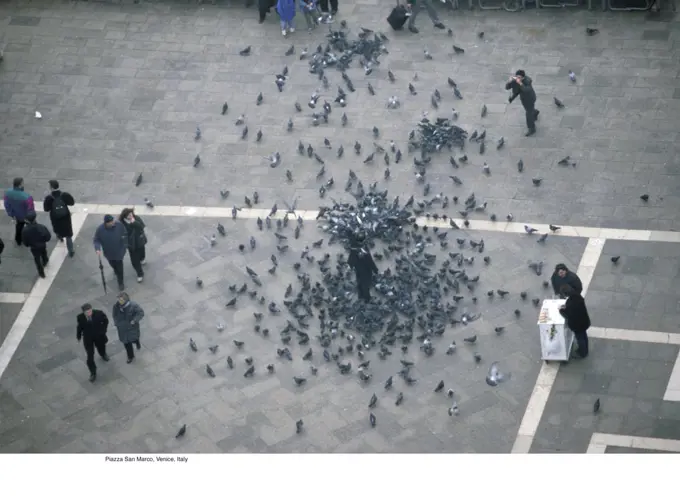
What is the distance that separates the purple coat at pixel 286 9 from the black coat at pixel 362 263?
878cm

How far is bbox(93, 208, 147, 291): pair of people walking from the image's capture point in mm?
28953

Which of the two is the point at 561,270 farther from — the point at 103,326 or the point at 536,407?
the point at 103,326

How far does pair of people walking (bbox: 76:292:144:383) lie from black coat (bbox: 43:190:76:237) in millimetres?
2635

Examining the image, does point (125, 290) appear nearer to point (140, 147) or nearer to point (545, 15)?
point (140, 147)

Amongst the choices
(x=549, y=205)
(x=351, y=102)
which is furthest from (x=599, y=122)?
(x=351, y=102)

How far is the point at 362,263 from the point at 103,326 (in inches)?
170

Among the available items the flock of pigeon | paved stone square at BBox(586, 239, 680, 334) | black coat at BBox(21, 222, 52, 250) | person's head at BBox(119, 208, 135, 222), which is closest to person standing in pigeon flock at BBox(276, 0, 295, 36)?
the flock of pigeon

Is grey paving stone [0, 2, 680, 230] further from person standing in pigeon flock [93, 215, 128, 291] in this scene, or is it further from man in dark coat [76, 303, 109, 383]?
man in dark coat [76, 303, 109, 383]

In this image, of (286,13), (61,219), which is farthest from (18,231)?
(286,13)

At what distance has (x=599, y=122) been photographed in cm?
3272

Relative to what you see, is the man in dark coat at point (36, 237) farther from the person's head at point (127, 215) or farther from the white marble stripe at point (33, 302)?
the person's head at point (127, 215)

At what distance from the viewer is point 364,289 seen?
2847 cm

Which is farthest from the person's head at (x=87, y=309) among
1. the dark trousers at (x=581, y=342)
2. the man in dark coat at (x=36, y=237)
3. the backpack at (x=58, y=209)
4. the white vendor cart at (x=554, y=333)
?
the dark trousers at (x=581, y=342)

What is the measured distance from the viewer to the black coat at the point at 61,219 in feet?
98.6
